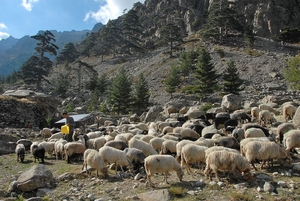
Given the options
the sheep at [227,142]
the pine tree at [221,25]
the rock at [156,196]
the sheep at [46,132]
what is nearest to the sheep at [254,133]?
the sheep at [227,142]

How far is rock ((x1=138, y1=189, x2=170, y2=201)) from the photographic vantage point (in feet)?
28.6

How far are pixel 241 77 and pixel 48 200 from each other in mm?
53152

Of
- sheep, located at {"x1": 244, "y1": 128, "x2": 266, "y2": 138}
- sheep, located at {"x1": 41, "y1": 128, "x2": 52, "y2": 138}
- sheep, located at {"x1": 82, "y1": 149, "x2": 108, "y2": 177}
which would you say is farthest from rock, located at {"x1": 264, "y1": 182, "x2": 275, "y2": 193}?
sheep, located at {"x1": 41, "y1": 128, "x2": 52, "y2": 138}

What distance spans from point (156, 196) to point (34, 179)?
16.0 ft

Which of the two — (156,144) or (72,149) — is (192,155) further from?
(72,149)

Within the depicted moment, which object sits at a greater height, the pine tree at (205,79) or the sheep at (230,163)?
the pine tree at (205,79)

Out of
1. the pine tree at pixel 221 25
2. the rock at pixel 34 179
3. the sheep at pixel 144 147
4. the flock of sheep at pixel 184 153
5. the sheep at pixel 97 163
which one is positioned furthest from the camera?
the pine tree at pixel 221 25

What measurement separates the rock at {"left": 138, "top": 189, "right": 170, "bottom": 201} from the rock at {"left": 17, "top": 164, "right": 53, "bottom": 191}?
4.08 m

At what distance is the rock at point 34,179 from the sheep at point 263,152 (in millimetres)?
8090

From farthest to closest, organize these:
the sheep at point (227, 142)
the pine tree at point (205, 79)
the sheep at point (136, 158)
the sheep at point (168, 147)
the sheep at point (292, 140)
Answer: the pine tree at point (205, 79), the sheep at point (168, 147), the sheep at point (227, 142), the sheep at point (292, 140), the sheep at point (136, 158)

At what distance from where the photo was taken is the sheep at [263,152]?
10.9 m

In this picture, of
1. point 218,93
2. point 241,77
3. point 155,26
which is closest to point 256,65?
point 241,77

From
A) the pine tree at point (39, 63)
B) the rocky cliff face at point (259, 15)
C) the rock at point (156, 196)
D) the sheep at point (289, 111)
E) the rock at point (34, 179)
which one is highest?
the rocky cliff face at point (259, 15)

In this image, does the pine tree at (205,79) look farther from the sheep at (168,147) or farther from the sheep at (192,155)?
the sheep at (192,155)
